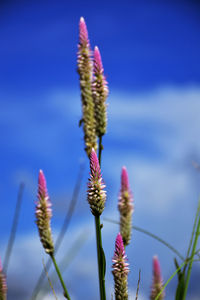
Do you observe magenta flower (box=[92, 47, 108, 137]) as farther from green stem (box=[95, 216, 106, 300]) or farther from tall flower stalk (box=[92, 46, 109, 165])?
green stem (box=[95, 216, 106, 300])

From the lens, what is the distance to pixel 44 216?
3064 millimetres

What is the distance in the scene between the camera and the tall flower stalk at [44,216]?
9.82ft

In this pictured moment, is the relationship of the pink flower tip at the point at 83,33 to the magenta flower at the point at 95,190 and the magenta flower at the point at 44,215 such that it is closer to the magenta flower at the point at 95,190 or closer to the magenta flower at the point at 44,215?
the magenta flower at the point at 44,215

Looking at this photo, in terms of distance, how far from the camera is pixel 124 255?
2.54 meters

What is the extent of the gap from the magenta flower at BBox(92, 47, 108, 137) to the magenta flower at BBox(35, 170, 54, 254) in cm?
62

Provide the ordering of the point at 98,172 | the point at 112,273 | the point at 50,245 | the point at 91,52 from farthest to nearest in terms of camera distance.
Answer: the point at 91,52
the point at 50,245
the point at 112,273
the point at 98,172

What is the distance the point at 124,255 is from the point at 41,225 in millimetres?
781

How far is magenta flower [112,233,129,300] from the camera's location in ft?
8.22

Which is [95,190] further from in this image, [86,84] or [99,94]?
[86,84]

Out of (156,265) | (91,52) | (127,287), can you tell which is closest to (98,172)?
(127,287)

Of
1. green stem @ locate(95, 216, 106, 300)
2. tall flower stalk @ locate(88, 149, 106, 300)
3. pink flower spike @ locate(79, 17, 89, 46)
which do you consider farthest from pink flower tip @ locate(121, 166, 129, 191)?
tall flower stalk @ locate(88, 149, 106, 300)

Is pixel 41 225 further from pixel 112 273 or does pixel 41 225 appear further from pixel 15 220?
pixel 112 273

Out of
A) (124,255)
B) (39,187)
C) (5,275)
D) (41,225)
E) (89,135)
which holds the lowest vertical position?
(5,275)

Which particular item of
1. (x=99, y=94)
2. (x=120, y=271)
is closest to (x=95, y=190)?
(x=120, y=271)
